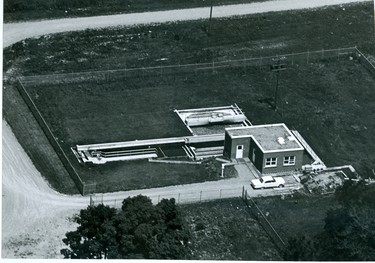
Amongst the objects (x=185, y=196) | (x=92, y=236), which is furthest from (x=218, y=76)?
(x=92, y=236)

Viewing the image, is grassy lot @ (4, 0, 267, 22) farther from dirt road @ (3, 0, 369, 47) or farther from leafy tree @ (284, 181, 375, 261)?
leafy tree @ (284, 181, 375, 261)

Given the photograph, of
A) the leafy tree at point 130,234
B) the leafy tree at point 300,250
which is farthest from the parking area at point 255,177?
the leafy tree at point 130,234

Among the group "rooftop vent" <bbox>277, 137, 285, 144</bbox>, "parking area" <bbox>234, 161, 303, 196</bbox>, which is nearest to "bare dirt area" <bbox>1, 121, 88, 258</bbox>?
"parking area" <bbox>234, 161, 303, 196</bbox>

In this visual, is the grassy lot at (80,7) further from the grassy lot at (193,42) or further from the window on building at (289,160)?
the window on building at (289,160)

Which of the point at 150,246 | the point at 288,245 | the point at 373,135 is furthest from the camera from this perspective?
the point at 373,135

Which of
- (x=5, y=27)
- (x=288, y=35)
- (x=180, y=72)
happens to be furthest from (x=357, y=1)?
(x=5, y=27)

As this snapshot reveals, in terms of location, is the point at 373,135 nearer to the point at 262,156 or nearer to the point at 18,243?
the point at 262,156
